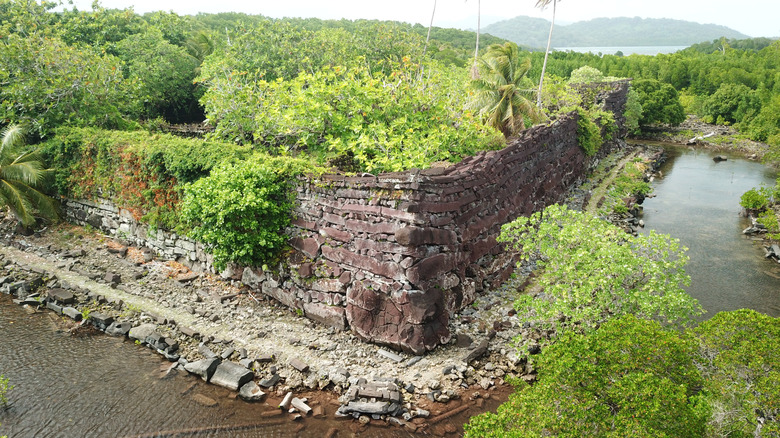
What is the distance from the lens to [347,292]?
9484 millimetres

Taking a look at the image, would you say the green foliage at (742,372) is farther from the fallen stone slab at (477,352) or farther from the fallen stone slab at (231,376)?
the fallen stone slab at (231,376)

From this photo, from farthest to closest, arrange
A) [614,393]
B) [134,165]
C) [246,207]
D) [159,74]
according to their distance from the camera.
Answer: [159,74]
[134,165]
[246,207]
[614,393]

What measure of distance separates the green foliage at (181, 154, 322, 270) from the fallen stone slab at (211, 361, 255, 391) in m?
2.57

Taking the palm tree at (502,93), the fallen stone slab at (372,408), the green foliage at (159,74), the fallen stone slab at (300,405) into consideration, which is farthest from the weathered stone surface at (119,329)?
the palm tree at (502,93)

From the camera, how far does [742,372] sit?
5605 millimetres

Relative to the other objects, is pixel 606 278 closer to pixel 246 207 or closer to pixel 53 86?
pixel 246 207

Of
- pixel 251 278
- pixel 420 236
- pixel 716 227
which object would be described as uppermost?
pixel 420 236

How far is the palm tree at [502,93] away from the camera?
18000 mm

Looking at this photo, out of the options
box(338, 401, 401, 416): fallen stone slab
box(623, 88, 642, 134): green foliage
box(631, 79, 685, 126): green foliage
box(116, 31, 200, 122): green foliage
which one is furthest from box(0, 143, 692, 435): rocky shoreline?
box(631, 79, 685, 126): green foliage

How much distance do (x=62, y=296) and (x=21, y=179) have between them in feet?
17.6

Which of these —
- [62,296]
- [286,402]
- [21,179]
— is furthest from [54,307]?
[286,402]

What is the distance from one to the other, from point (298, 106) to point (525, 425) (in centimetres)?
899

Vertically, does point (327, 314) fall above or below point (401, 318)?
below

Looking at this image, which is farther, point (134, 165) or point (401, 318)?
point (134, 165)
